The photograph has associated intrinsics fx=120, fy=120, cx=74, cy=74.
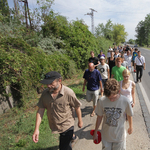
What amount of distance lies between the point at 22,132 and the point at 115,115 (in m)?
2.81

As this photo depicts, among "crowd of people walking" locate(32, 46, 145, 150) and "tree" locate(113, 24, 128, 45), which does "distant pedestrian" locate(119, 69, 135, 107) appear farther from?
"tree" locate(113, 24, 128, 45)

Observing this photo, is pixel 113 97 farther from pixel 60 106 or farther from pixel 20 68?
pixel 20 68

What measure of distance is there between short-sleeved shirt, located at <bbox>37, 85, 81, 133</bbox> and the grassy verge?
1.06 m

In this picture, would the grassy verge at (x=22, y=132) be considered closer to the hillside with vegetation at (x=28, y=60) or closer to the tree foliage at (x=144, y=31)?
the hillside with vegetation at (x=28, y=60)

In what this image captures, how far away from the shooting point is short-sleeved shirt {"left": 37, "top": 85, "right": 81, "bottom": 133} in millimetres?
2092

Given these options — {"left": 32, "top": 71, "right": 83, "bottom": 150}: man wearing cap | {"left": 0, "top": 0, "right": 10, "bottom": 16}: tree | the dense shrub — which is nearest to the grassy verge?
the dense shrub

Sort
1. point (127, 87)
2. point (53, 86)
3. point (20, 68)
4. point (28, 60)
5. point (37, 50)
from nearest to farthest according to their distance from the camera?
point (53, 86) → point (127, 87) → point (20, 68) → point (28, 60) → point (37, 50)

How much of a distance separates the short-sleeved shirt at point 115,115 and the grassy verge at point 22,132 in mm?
1580

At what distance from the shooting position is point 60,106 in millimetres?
2107

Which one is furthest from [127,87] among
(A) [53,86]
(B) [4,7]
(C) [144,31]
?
(C) [144,31]

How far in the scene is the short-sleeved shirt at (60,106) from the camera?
6.86ft

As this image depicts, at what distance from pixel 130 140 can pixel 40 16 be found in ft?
32.3

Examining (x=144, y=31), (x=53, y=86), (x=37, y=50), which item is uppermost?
(x=144, y=31)

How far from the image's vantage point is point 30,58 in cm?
532
